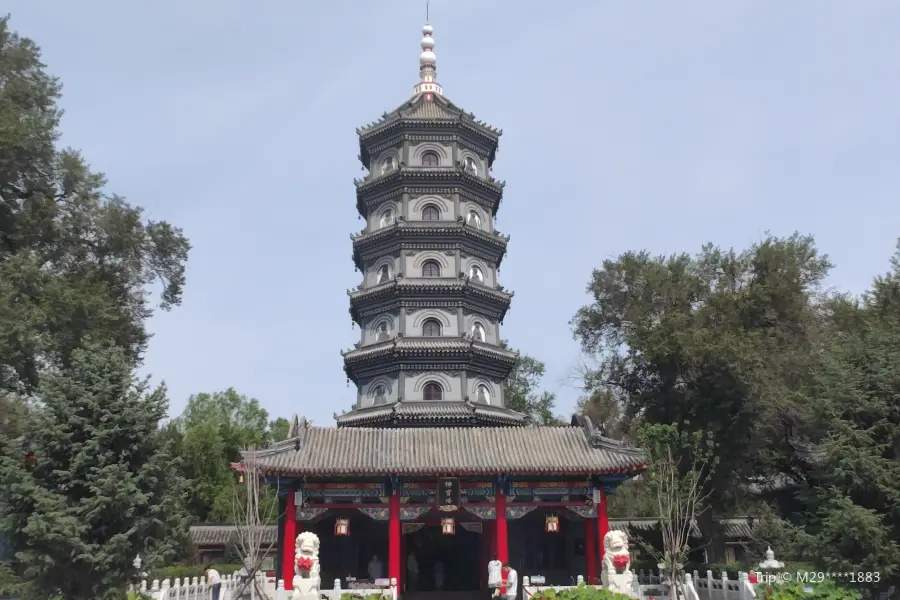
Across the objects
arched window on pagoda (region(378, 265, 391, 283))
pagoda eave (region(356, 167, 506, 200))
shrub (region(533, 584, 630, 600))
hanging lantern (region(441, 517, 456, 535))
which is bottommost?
shrub (region(533, 584, 630, 600))

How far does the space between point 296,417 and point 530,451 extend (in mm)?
5309

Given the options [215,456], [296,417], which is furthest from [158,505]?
[215,456]

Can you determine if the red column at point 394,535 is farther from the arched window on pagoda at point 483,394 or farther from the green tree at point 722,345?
the green tree at point 722,345

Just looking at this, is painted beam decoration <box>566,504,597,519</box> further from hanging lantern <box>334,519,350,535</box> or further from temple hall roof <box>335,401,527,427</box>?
hanging lantern <box>334,519,350,535</box>

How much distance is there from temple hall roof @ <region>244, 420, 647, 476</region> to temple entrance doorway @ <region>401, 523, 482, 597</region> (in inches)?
99.6

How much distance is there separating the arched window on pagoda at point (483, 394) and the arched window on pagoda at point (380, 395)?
2.48 m

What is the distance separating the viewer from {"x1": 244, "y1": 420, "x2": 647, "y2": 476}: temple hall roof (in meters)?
16.6

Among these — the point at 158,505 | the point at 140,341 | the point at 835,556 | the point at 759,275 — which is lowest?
the point at 835,556

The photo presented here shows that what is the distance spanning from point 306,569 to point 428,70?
18.4 meters

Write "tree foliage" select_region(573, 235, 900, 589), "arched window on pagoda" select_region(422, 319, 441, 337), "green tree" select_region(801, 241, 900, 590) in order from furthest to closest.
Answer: "arched window on pagoda" select_region(422, 319, 441, 337)
"tree foliage" select_region(573, 235, 900, 589)
"green tree" select_region(801, 241, 900, 590)

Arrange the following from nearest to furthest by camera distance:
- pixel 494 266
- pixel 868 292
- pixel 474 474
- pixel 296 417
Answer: pixel 474 474 → pixel 296 417 → pixel 868 292 → pixel 494 266

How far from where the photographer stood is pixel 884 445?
13.5 m

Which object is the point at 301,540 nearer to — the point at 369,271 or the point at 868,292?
the point at 369,271

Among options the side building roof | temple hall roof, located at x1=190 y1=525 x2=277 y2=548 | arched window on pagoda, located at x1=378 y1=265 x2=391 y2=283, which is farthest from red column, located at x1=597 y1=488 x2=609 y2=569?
temple hall roof, located at x1=190 y1=525 x2=277 y2=548
